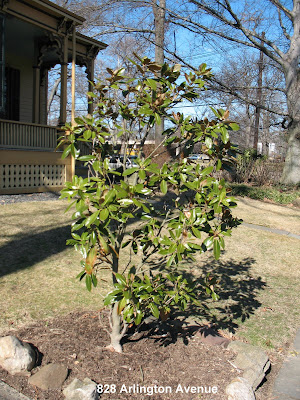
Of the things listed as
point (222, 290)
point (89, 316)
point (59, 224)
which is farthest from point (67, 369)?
point (59, 224)

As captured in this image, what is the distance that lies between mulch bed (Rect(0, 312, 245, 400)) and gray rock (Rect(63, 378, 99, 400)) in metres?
0.08

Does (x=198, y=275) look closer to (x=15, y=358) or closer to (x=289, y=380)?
(x=289, y=380)

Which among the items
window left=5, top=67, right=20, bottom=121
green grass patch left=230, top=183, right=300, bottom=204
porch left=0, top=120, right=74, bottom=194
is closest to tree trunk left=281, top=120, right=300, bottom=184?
green grass patch left=230, top=183, right=300, bottom=204

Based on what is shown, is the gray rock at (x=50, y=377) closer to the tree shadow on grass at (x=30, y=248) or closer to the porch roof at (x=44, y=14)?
the tree shadow on grass at (x=30, y=248)

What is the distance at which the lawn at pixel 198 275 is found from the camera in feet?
13.0

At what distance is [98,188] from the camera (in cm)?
252

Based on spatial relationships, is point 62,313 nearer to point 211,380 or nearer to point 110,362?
point 110,362

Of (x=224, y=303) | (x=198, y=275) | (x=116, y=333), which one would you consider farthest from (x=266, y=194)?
(x=116, y=333)

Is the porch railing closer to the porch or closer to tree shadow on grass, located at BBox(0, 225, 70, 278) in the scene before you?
the porch

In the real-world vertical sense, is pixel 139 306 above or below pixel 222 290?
above

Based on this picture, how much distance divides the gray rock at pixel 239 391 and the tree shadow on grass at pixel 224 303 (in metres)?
0.75

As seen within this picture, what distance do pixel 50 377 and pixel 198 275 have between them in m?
3.13

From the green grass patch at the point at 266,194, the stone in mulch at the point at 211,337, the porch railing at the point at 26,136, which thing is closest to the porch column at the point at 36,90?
the porch railing at the point at 26,136

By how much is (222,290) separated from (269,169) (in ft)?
40.0
